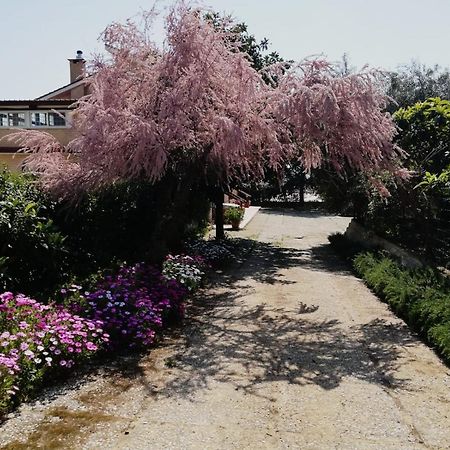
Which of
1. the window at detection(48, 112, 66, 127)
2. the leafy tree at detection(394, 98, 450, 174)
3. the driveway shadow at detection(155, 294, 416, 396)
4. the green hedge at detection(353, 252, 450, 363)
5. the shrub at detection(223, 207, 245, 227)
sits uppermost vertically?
the window at detection(48, 112, 66, 127)

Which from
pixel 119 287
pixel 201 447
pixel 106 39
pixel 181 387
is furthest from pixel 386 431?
pixel 106 39

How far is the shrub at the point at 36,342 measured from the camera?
4.40 m

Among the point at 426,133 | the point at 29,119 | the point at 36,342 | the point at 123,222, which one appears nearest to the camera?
the point at 36,342

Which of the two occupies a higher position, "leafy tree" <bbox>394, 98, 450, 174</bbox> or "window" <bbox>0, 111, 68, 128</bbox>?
"window" <bbox>0, 111, 68, 128</bbox>

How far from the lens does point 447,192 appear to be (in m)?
10.5

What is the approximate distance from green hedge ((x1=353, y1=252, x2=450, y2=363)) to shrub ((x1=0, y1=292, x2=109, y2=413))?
4.17 m

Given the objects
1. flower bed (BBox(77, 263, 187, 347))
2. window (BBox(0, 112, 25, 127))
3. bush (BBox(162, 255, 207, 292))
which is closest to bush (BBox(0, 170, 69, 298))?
flower bed (BBox(77, 263, 187, 347))

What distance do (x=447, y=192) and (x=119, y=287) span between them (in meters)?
7.22

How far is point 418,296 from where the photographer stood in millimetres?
7961

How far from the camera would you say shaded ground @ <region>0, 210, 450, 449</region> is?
4.01 metres

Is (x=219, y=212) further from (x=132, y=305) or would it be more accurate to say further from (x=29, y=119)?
(x=132, y=305)

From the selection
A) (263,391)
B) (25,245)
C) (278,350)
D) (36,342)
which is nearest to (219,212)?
(25,245)

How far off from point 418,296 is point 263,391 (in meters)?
4.03

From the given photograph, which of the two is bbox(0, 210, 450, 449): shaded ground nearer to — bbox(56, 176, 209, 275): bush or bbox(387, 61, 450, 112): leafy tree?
bbox(56, 176, 209, 275): bush
